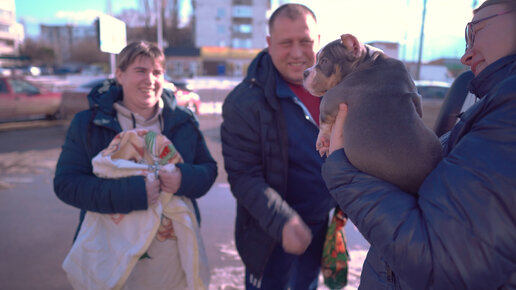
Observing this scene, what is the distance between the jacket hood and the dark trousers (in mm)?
1735

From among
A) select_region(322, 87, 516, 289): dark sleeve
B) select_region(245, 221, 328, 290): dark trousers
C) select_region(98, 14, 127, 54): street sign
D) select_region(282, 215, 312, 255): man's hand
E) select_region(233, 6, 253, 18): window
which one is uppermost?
select_region(233, 6, 253, 18): window

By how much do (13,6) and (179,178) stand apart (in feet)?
17.2

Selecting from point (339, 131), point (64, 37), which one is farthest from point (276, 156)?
point (64, 37)

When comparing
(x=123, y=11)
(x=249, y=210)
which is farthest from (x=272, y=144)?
(x=123, y=11)

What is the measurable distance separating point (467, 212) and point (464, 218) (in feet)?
0.06

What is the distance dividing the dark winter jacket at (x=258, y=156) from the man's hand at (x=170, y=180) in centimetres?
39

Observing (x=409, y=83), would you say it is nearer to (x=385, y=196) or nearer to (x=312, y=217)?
(x=385, y=196)

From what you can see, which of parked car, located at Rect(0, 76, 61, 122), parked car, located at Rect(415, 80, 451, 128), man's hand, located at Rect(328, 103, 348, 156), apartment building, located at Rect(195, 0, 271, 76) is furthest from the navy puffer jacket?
apartment building, located at Rect(195, 0, 271, 76)

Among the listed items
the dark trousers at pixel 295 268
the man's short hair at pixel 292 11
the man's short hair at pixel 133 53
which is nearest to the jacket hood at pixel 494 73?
the man's short hair at pixel 292 11

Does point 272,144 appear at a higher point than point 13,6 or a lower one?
lower

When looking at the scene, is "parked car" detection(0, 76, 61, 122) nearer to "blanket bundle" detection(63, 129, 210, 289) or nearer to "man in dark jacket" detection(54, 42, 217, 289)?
"man in dark jacket" detection(54, 42, 217, 289)

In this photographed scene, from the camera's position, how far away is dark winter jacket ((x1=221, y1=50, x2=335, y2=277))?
2.33 meters

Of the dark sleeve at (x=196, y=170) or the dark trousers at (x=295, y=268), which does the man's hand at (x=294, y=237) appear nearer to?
the dark trousers at (x=295, y=268)

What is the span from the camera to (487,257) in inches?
35.0
